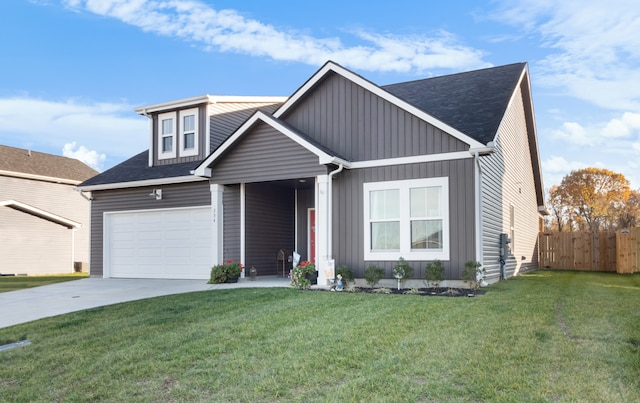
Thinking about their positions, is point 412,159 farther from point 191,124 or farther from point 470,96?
point 191,124

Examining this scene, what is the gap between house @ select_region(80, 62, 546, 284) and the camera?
11016 millimetres

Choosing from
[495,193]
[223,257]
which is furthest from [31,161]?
[495,193]

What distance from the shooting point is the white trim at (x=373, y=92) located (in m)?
10.6

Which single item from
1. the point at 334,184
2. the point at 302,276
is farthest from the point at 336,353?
the point at 334,184

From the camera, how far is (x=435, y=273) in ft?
34.5

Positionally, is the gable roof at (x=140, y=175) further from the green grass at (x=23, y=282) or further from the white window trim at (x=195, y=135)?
the green grass at (x=23, y=282)

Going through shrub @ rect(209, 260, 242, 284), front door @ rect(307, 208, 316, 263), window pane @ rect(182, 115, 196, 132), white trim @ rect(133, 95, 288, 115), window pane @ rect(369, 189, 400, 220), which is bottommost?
shrub @ rect(209, 260, 242, 284)

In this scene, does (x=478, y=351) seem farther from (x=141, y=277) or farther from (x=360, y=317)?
(x=141, y=277)

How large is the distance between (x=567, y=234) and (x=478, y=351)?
1745cm

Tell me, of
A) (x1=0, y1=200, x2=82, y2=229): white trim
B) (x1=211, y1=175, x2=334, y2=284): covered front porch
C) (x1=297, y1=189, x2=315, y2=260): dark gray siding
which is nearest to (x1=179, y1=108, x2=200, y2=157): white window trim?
(x1=211, y1=175, x2=334, y2=284): covered front porch

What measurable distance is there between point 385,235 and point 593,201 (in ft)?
93.6

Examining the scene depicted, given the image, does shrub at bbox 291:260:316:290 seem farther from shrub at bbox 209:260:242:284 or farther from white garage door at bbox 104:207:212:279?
white garage door at bbox 104:207:212:279

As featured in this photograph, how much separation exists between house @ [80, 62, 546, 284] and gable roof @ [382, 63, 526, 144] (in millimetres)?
63

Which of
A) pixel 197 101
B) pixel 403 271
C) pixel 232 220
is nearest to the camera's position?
pixel 403 271
